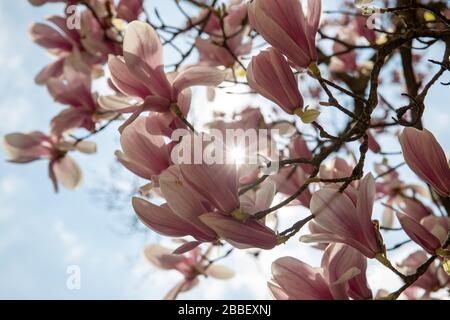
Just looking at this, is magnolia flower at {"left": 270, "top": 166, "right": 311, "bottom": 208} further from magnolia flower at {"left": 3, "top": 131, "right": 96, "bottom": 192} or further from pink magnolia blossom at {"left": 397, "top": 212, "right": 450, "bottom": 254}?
magnolia flower at {"left": 3, "top": 131, "right": 96, "bottom": 192}

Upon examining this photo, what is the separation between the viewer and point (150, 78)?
3.09ft

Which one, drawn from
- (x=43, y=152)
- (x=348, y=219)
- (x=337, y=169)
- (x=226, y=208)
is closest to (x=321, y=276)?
(x=348, y=219)

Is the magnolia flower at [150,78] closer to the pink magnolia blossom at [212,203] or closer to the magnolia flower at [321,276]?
the pink magnolia blossom at [212,203]

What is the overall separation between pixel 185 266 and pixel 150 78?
2.85 feet

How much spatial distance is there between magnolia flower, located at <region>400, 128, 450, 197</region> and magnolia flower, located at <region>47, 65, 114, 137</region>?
919 mm

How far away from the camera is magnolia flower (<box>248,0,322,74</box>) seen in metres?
0.84

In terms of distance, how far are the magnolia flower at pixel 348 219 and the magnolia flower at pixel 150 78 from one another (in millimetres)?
292

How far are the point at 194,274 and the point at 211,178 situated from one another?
3.08ft

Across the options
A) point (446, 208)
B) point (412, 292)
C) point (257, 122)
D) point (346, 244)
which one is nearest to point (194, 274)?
point (257, 122)

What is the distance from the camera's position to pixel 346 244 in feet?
2.85

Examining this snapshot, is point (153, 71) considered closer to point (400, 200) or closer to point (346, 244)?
point (346, 244)

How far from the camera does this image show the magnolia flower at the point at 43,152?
68.5 inches

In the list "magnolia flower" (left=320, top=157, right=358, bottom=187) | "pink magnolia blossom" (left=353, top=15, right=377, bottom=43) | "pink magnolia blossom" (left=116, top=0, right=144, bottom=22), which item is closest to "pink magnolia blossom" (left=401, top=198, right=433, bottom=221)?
"magnolia flower" (left=320, top=157, right=358, bottom=187)

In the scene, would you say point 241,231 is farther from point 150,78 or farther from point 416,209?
point 416,209
